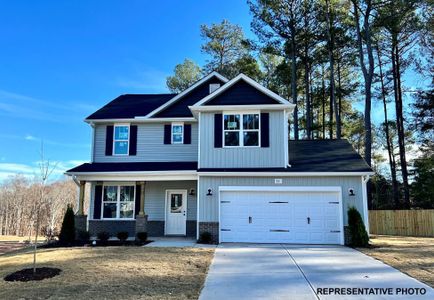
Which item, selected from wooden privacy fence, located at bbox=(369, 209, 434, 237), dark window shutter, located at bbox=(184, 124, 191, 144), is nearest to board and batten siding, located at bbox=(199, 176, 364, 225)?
dark window shutter, located at bbox=(184, 124, 191, 144)

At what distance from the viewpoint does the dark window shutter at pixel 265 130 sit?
47.1 ft

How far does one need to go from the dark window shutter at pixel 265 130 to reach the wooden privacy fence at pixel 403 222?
11.8 metres

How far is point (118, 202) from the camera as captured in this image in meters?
16.6

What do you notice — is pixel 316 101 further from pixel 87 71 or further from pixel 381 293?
pixel 381 293

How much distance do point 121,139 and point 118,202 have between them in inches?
119

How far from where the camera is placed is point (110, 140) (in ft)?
56.7

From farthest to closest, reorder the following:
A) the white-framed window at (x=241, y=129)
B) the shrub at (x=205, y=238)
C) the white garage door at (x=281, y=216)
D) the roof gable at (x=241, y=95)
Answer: the roof gable at (x=241, y=95)
the white-framed window at (x=241, y=129)
the white garage door at (x=281, y=216)
the shrub at (x=205, y=238)

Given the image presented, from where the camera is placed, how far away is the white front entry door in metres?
16.5

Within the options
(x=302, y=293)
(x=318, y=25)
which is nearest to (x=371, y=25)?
(x=318, y=25)

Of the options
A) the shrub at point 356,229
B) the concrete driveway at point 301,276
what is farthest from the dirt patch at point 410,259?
the shrub at point 356,229

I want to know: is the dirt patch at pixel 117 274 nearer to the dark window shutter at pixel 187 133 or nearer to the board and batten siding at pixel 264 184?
the board and batten siding at pixel 264 184

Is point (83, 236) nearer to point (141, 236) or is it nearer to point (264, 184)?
point (141, 236)

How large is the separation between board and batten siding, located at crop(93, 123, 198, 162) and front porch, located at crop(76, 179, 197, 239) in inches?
44.6

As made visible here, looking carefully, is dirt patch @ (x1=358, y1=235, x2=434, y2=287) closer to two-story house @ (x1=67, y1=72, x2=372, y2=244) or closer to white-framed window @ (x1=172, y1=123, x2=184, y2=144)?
two-story house @ (x1=67, y1=72, x2=372, y2=244)
